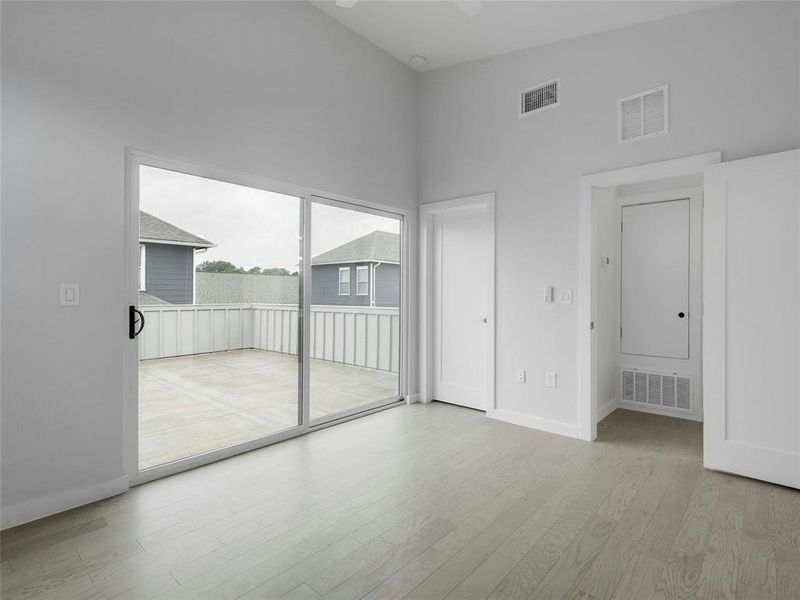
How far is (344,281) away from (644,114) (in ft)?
9.17

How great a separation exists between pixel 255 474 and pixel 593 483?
7.17 feet

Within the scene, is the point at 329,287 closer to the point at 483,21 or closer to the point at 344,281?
the point at 344,281

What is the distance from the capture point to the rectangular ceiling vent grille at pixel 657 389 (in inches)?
165

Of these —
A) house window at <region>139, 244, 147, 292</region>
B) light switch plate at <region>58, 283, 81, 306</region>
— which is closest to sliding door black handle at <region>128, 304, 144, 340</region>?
house window at <region>139, 244, 147, 292</region>

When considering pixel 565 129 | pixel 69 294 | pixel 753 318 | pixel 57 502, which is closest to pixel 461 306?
pixel 565 129

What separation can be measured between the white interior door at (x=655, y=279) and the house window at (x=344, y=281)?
2958mm

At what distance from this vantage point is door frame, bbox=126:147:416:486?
8.45ft

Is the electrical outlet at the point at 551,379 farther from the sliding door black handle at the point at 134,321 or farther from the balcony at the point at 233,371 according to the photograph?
the sliding door black handle at the point at 134,321

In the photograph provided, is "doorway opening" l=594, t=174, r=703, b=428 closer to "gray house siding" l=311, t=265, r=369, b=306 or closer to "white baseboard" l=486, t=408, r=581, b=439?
"white baseboard" l=486, t=408, r=581, b=439

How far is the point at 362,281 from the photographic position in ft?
13.7

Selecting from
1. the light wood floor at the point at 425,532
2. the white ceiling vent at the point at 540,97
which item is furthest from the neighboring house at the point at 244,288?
the white ceiling vent at the point at 540,97

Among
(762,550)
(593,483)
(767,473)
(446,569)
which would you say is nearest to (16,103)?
(446,569)

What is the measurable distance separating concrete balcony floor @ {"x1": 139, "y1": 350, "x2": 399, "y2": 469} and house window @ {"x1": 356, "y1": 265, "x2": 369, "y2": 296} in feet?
2.38

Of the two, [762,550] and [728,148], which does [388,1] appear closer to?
[728,148]
